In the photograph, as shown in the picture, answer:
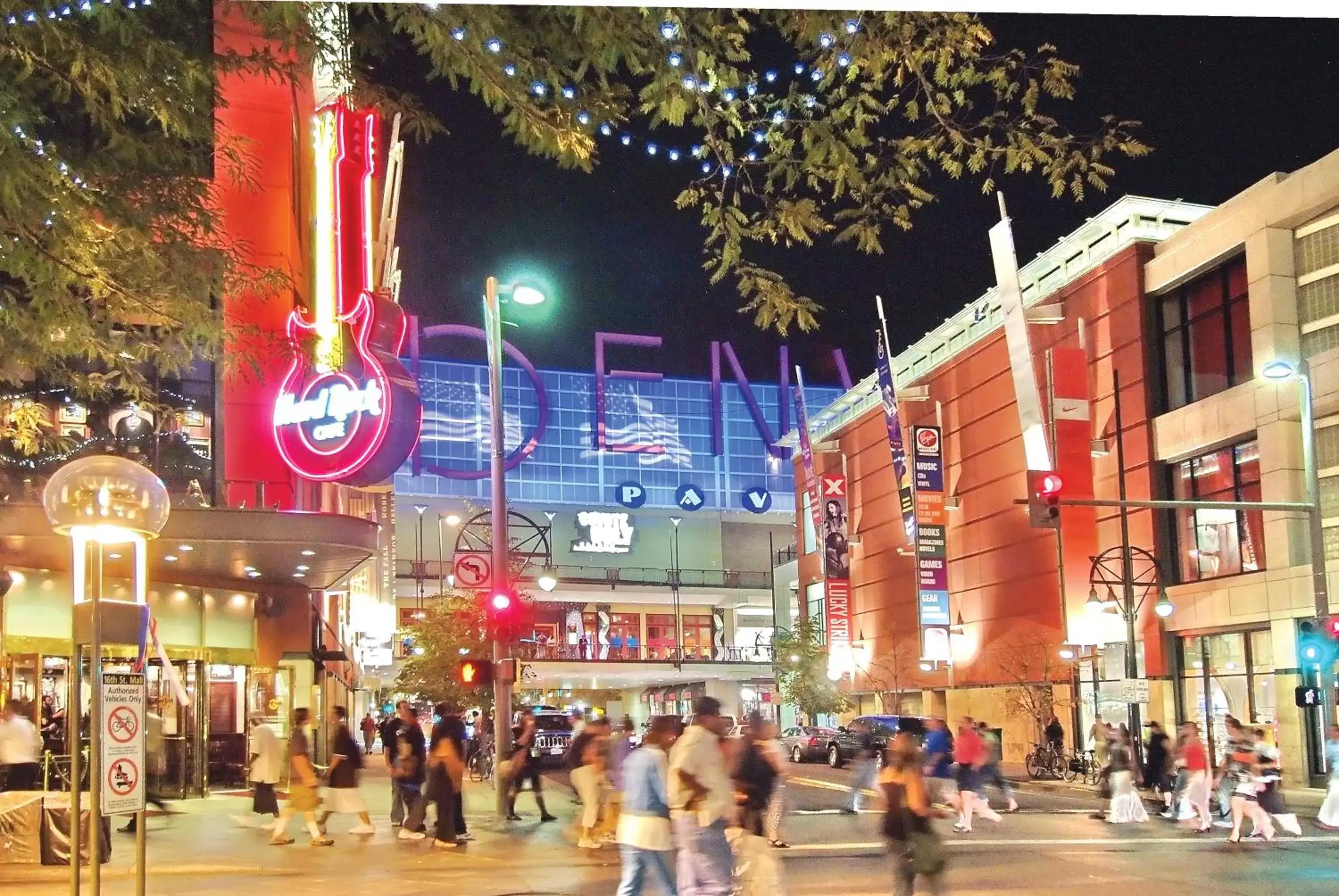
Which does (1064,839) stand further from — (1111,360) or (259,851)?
(1111,360)

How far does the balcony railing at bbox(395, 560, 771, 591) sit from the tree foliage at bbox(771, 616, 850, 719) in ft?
109

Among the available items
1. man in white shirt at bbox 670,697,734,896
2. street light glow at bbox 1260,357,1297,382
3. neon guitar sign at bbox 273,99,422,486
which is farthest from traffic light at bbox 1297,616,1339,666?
man in white shirt at bbox 670,697,734,896

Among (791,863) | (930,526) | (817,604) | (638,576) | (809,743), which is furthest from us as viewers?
(638,576)

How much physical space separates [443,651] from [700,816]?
3647 cm

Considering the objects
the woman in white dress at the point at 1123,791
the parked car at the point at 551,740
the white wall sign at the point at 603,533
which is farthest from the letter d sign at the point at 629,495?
the woman in white dress at the point at 1123,791

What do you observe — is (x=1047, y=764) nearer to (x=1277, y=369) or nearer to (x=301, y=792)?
(x=1277, y=369)

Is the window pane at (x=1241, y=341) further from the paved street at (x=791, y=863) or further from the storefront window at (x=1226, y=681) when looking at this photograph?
the paved street at (x=791, y=863)

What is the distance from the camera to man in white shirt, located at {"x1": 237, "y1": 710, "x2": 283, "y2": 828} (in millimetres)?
20359

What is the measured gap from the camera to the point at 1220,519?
110ft

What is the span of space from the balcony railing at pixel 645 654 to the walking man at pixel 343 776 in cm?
5219

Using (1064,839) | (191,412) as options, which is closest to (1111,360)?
(1064,839)

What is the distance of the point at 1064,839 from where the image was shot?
744 inches

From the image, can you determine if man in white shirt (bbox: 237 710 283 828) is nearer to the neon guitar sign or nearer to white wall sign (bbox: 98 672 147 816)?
the neon guitar sign

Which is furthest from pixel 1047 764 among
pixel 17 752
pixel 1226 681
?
pixel 17 752
